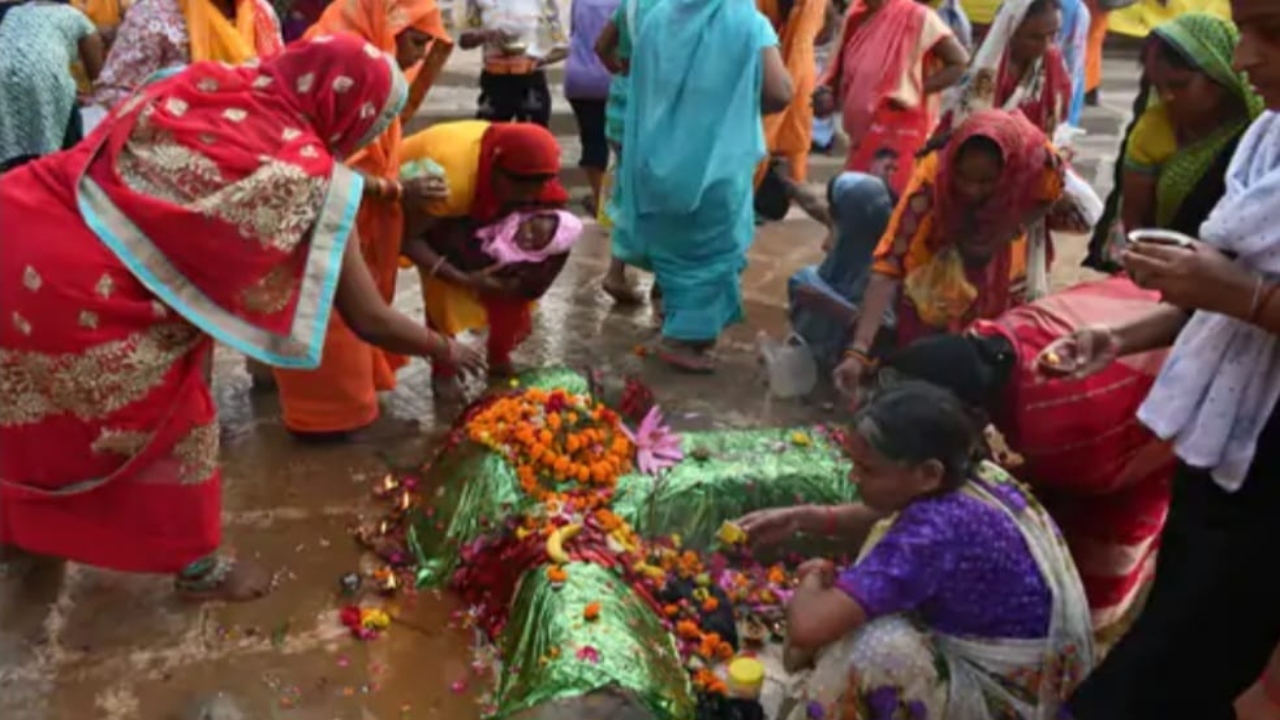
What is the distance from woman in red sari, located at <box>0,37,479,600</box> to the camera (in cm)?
286

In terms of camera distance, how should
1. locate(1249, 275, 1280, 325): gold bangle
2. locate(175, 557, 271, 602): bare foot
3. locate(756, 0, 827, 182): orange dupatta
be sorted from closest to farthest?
locate(1249, 275, 1280, 325): gold bangle → locate(175, 557, 271, 602): bare foot → locate(756, 0, 827, 182): orange dupatta

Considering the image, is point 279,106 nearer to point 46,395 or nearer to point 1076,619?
point 46,395

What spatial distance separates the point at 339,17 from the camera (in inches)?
176

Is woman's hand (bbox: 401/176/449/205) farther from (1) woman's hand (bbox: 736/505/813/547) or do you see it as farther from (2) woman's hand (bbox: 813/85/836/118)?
(2) woman's hand (bbox: 813/85/836/118)

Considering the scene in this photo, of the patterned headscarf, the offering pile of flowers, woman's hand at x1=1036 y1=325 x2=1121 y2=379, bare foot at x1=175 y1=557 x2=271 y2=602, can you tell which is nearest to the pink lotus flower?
the offering pile of flowers

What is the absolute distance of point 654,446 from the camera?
368cm

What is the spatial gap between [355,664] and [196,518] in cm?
57

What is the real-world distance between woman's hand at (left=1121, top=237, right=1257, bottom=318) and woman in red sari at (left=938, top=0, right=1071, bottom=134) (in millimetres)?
2941

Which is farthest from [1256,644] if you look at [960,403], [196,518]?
[196,518]

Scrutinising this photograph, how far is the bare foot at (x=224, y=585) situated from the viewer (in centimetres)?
333

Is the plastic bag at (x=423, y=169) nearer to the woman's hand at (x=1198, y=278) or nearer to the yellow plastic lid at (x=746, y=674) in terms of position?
the yellow plastic lid at (x=746, y=674)

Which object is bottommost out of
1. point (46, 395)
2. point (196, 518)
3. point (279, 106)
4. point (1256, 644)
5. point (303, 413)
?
point (303, 413)

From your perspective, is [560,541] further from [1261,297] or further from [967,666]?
[1261,297]

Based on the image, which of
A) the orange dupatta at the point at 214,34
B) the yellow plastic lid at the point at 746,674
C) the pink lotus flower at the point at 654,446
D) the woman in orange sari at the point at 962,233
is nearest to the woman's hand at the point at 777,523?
the yellow plastic lid at the point at 746,674
